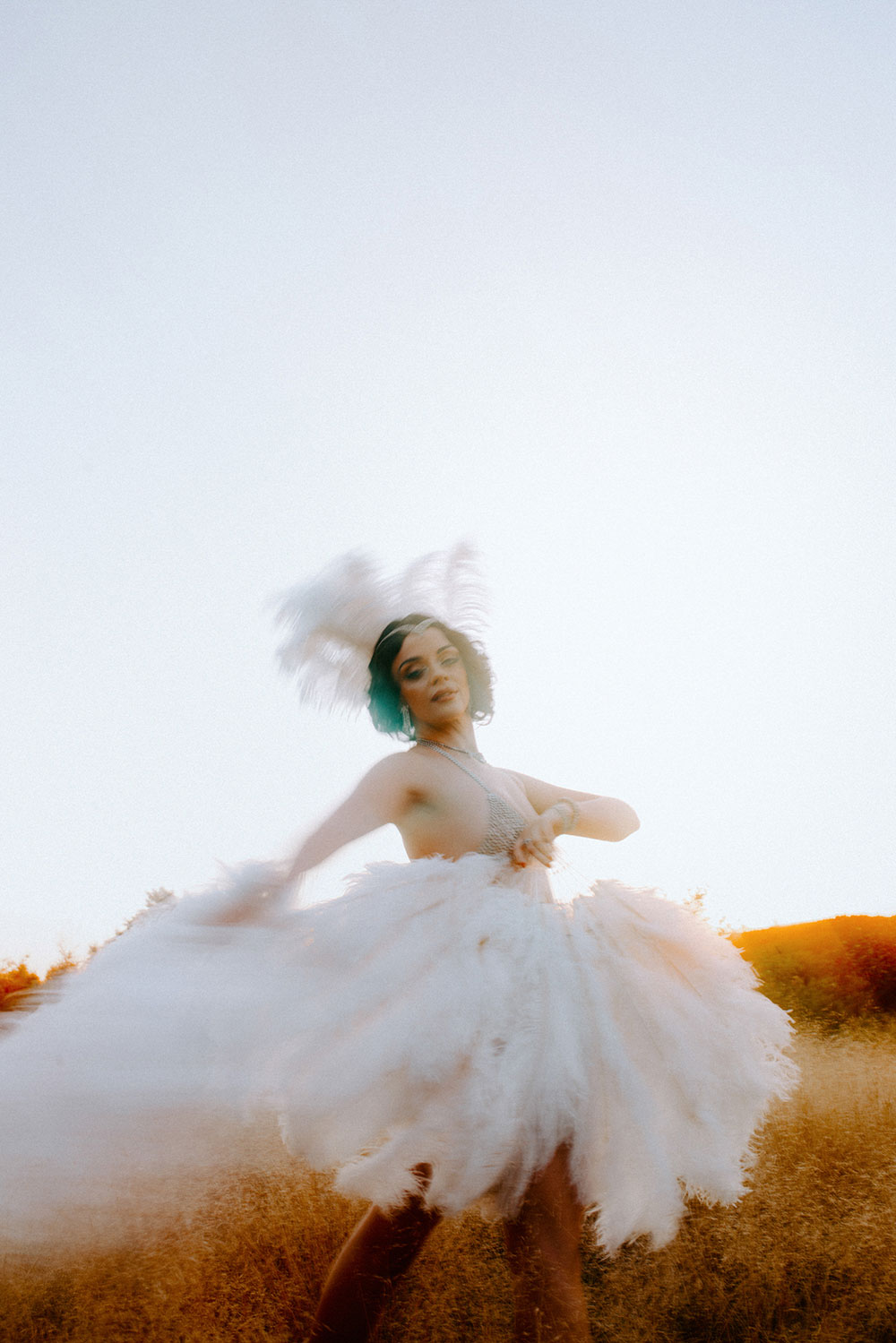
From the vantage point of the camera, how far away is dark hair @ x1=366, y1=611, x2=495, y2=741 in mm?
2717

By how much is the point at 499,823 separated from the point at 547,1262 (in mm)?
1057

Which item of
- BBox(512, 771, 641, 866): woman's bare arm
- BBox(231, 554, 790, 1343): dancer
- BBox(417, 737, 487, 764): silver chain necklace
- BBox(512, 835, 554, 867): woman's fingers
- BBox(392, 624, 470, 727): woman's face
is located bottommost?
BBox(231, 554, 790, 1343): dancer

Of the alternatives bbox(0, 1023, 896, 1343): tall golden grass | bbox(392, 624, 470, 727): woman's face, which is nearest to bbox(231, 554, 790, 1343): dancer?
bbox(392, 624, 470, 727): woman's face

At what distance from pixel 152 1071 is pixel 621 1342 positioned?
184 centimetres

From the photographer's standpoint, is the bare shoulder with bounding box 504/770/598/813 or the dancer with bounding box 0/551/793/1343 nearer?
the dancer with bounding box 0/551/793/1343

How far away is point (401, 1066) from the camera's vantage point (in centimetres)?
149

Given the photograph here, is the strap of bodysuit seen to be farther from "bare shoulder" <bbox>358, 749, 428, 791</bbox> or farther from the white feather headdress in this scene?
the white feather headdress

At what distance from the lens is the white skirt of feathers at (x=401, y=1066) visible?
58.6 inches

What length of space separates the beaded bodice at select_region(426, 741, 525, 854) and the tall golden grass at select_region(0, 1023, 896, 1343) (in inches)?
52.3

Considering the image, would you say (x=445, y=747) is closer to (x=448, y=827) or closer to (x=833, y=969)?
(x=448, y=827)

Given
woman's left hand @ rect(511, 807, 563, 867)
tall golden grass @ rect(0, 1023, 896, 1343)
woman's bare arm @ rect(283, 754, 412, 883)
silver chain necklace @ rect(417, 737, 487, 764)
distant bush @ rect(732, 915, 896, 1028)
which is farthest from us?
distant bush @ rect(732, 915, 896, 1028)

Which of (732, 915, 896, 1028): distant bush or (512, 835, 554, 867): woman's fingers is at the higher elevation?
(512, 835, 554, 867): woman's fingers

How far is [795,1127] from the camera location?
11.3ft

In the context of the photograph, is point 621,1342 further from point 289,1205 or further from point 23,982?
point 23,982
